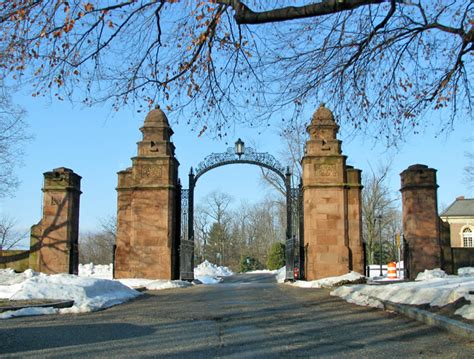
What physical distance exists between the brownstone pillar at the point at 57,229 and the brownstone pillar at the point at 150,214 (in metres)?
1.85

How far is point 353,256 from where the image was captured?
2186cm

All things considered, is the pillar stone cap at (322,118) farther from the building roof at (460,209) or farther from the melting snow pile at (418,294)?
the building roof at (460,209)

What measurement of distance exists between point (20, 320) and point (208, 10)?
19.8 ft

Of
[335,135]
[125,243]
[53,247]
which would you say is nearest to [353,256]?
[335,135]

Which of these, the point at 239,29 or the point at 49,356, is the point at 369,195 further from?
the point at 49,356

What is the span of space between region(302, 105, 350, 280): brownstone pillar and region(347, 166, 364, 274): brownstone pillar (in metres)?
0.42

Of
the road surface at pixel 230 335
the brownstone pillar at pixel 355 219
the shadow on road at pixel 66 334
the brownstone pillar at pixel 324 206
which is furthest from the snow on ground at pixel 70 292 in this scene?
the brownstone pillar at pixel 355 219

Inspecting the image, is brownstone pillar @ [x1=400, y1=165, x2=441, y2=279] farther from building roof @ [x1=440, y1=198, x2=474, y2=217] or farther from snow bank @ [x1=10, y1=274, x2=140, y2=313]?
building roof @ [x1=440, y1=198, x2=474, y2=217]

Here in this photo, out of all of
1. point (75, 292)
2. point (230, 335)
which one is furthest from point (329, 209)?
point (230, 335)

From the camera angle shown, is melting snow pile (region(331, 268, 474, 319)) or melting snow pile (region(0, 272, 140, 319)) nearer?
melting snow pile (region(331, 268, 474, 319))

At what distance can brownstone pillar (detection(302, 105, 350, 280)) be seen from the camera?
2138 centimetres

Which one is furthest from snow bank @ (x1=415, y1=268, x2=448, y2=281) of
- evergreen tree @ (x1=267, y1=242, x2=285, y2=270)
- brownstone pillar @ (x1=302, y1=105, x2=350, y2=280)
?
evergreen tree @ (x1=267, y1=242, x2=285, y2=270)

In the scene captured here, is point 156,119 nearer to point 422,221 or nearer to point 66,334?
point 422,221

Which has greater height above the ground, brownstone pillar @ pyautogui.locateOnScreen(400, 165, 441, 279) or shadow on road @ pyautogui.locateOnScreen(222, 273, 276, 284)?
brownstone pillar @ pyautogui.locateOnScreen(400, 165, 441, 279)
